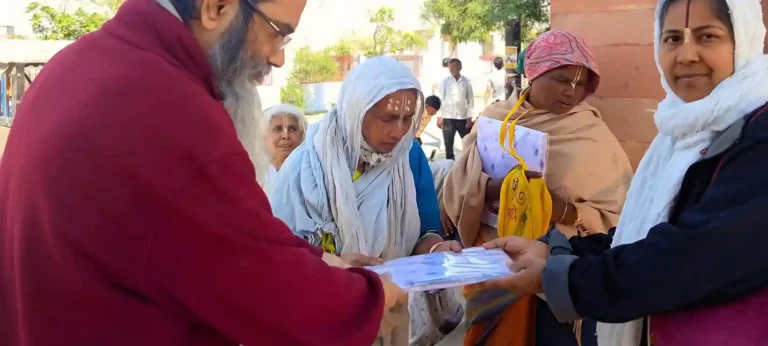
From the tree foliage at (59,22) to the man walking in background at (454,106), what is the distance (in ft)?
38.7

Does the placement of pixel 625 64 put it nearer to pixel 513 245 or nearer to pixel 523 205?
pixel 523 205

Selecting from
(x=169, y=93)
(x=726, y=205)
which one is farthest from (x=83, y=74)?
(x=726, y=205)

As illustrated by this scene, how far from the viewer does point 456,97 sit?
37.6ft

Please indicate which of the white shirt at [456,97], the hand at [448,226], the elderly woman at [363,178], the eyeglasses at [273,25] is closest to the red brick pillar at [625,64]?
the hand at [448,226]

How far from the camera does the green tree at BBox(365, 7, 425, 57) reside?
29.6 metres

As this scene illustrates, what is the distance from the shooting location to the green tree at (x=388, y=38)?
29578 mm

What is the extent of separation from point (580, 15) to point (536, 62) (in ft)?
2.69

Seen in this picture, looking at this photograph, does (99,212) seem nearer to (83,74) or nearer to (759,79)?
(83,74)

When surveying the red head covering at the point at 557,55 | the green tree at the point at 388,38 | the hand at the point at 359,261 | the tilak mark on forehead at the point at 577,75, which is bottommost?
the hand at the point at 359,261

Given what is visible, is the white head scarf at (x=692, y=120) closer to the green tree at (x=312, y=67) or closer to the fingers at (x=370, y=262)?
the fingers at (x=370, y=262)

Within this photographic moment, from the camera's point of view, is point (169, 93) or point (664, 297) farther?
point (664, 297)

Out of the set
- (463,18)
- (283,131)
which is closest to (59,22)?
(463,18)

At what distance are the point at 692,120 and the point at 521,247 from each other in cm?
81

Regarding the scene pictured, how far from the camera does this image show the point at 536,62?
3160mm
